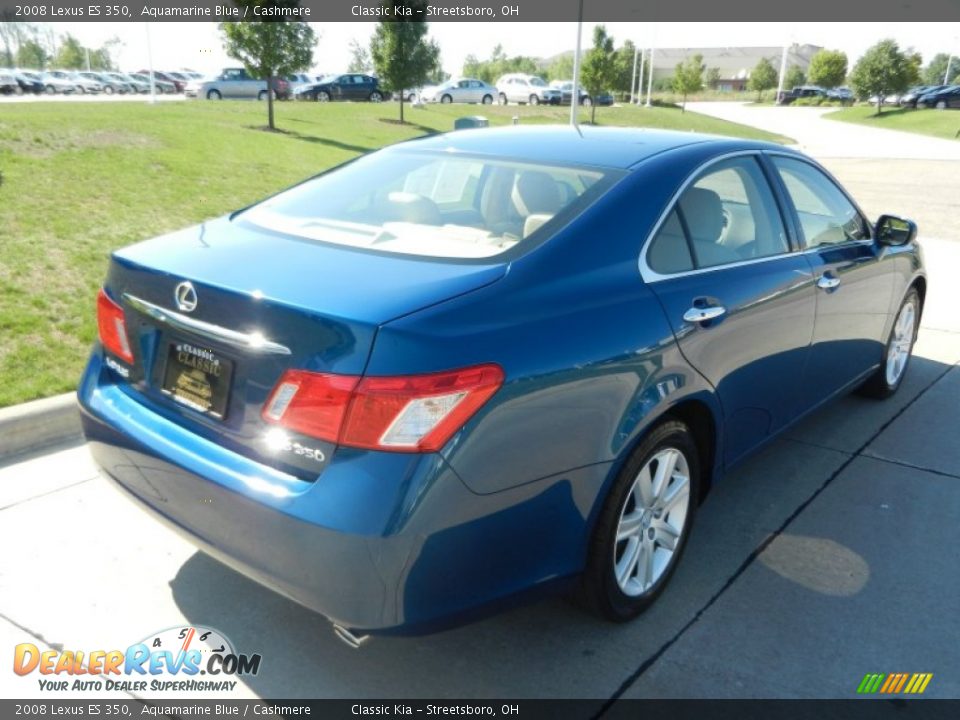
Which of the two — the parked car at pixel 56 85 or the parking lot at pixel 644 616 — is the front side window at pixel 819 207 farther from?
the parked car at pixel 56 85

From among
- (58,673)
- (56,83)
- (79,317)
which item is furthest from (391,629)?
(56,83)

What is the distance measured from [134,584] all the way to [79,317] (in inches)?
114

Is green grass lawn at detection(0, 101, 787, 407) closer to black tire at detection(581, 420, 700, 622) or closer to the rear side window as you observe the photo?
black tire at detection(581, 420, 700, 622)

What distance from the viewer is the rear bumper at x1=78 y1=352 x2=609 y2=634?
2137 millimetres

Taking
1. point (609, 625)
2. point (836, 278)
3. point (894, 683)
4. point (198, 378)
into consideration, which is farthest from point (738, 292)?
point (198, 378)

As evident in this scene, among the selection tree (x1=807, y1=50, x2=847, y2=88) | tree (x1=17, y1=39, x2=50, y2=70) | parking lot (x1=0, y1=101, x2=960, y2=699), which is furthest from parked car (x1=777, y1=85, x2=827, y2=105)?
parking lot (x1=0, y1=101, x2=960, y2=699)

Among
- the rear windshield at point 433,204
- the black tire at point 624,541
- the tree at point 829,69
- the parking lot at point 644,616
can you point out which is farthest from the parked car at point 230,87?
the tree at point 829,69

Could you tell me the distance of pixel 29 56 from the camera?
83.1 metres

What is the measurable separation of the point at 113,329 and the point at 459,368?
139cm

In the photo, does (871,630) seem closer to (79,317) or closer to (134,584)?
(134,584)

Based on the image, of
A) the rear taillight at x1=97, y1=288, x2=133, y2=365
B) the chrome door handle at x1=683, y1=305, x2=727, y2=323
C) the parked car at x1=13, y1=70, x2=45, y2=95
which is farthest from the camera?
the parked car at x1=13, y1=70, x2=45, y2=95

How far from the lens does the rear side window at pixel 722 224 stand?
3.05 meters

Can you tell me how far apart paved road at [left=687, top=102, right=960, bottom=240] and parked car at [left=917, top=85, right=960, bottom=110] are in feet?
28.5

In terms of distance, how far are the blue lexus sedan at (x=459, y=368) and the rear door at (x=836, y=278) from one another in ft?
0.90
